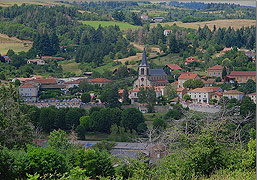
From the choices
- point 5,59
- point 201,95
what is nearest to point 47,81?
point 5,59

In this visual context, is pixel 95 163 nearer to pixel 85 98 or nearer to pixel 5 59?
pixel 85 98

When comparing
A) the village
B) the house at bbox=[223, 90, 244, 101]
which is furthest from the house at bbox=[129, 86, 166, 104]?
the house at bbox=[223, 90, 244, 101]

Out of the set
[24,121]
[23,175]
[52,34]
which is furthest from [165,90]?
[23,175]

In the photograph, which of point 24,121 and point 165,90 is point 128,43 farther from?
point 24,121

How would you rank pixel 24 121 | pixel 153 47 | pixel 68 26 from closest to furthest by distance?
pixel 24 121 → pixel 153 47 → pixel 68 26

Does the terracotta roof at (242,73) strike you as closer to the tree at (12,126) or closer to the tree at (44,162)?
the tree at (12,126)

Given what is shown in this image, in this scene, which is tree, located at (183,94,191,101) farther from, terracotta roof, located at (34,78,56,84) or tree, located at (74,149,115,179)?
tree, located at (74,149,115,179)

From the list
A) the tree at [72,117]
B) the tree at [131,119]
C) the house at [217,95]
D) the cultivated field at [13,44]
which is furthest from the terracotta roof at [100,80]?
the cultivated field at [13,44]
